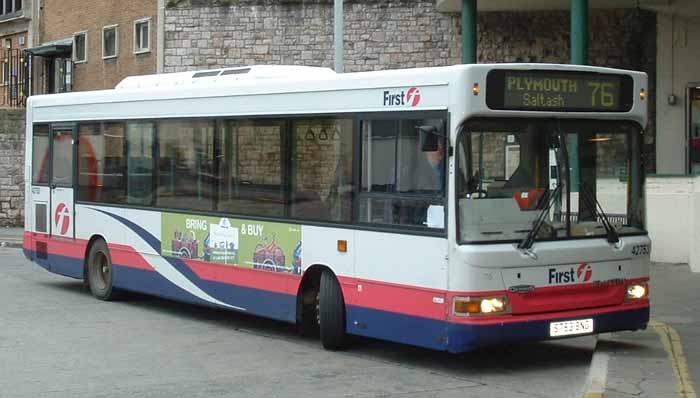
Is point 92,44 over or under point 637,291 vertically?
over

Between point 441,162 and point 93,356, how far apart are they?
390 centimetres

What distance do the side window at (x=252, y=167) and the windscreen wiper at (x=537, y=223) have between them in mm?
3122

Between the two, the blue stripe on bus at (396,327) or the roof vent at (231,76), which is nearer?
the blue stripe on bus at (396,327)

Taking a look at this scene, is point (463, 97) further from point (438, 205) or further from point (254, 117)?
point (254, 117)

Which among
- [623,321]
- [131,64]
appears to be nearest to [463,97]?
[623,321]

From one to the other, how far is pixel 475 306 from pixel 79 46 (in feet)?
109

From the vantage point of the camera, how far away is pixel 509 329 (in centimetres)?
990

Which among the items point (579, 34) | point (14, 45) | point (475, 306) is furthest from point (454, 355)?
point (14, 45)

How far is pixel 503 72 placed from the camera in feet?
32.9

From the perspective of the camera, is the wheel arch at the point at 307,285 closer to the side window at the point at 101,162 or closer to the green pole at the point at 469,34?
the side window at the point at 101,162

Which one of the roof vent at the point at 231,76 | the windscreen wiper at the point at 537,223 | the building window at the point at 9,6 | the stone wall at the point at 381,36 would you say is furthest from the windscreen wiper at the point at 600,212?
the building window at the point at 9,6

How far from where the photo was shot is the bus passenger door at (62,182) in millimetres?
16312

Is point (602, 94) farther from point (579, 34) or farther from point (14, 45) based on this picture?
point (14, 45)

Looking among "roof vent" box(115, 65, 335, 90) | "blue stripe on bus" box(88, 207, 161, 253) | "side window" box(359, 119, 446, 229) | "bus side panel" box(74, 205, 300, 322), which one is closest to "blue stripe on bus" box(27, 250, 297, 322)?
"bus side panel" box(74, 205, 300, 322)
